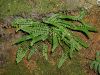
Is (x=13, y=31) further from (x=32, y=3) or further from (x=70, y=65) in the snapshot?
(x=70, y=65)

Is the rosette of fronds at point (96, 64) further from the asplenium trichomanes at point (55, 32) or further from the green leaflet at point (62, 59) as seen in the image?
the green leaflet at point (62, 59)

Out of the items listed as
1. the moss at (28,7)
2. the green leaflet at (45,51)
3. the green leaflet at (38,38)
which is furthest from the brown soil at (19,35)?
the green leaflet at (38,38)

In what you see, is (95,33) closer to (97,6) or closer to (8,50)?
(97,6)

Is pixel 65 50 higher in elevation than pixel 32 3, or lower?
lower

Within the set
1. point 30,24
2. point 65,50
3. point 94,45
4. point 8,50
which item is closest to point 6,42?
point 8,50

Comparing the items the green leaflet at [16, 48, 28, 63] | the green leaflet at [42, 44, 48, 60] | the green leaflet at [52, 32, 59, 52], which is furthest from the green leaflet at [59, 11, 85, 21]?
the green leaflet at [16, 48, 28, 63]

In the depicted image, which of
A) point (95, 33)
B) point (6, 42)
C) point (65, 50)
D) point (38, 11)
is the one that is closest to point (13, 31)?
point (6, 42)

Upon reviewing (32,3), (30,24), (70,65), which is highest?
(32,3)
